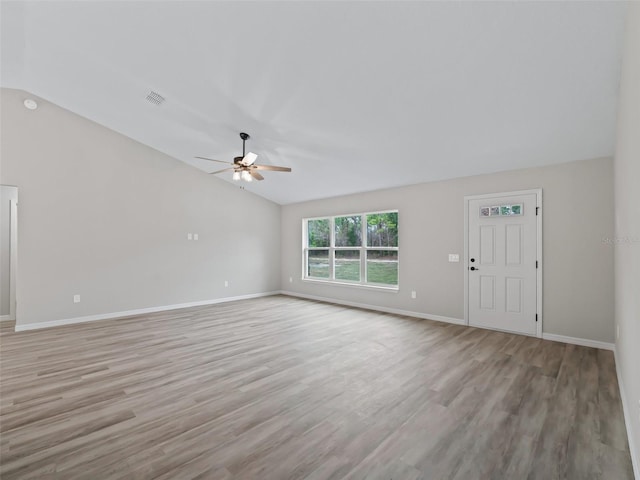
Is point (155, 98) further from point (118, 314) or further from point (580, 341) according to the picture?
point (580, 341)

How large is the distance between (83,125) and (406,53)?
18.2ft

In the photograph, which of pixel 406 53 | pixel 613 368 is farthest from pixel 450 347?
pixel 406 53

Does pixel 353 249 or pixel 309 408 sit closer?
pixel 309 408

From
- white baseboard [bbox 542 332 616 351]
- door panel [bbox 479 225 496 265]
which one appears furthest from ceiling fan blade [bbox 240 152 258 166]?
white baseboard [bbox 542 332 616 351]

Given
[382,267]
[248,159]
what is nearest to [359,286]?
[382,267]

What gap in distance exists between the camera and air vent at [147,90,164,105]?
4.10 meters

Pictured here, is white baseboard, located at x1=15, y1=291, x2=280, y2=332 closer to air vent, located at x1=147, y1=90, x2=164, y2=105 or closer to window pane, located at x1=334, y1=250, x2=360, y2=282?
window pane, located at x1=334, y1=250, x2=360, y2=282

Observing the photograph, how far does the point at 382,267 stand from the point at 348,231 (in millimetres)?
1214

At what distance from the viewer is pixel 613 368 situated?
315 centimetres

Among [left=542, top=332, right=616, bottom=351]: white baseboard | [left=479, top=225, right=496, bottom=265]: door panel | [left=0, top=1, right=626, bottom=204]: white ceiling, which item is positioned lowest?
[left=542, top=332, right=616, bottom=351]: white baseboard

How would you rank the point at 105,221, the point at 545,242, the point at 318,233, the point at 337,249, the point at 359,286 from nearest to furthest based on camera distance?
the point at 545,242, the point at 105,221, the point at 359,286, the point at 337,249, the point at 318,233

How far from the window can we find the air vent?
4087 millimetres

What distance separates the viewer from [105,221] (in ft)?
17.8

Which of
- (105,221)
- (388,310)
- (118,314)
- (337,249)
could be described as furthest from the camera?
(337,249)
